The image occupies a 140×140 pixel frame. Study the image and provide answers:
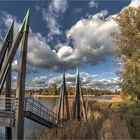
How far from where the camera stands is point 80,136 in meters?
15.1

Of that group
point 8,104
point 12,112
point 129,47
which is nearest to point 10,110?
point 8,104

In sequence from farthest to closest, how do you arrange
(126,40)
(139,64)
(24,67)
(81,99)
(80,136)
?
(126,40)
(81,99)
(139,64)
(24,67)
(80,136)

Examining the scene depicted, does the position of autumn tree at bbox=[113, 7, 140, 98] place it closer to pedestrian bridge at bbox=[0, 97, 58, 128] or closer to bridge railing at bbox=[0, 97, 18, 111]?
pedestrian bridge at bbox=[0, 97, 58, 128]

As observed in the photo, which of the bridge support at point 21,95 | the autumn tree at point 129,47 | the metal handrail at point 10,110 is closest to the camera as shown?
the bridge support at point 21,95

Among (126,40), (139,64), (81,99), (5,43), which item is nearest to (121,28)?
(126,40)

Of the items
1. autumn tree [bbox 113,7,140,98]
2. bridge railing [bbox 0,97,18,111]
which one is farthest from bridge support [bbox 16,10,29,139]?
autumn tree [bbox 113,7,140,98]

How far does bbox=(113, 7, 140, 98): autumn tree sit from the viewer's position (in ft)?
84.0

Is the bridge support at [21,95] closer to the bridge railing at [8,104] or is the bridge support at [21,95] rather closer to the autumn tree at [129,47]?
the bridge railing at [8,104]

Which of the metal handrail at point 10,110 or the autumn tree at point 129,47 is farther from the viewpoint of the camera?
the autumn tree at point 129,47

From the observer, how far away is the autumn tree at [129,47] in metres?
25.6

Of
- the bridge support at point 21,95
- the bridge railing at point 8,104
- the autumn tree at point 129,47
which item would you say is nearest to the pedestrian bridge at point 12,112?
the bridge railing at point 8,104

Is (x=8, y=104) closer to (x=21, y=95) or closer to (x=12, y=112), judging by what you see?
(x=12, y=112)

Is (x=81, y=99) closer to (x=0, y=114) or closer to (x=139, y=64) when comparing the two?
(x=139, y=64)

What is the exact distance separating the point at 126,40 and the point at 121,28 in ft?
5.45
